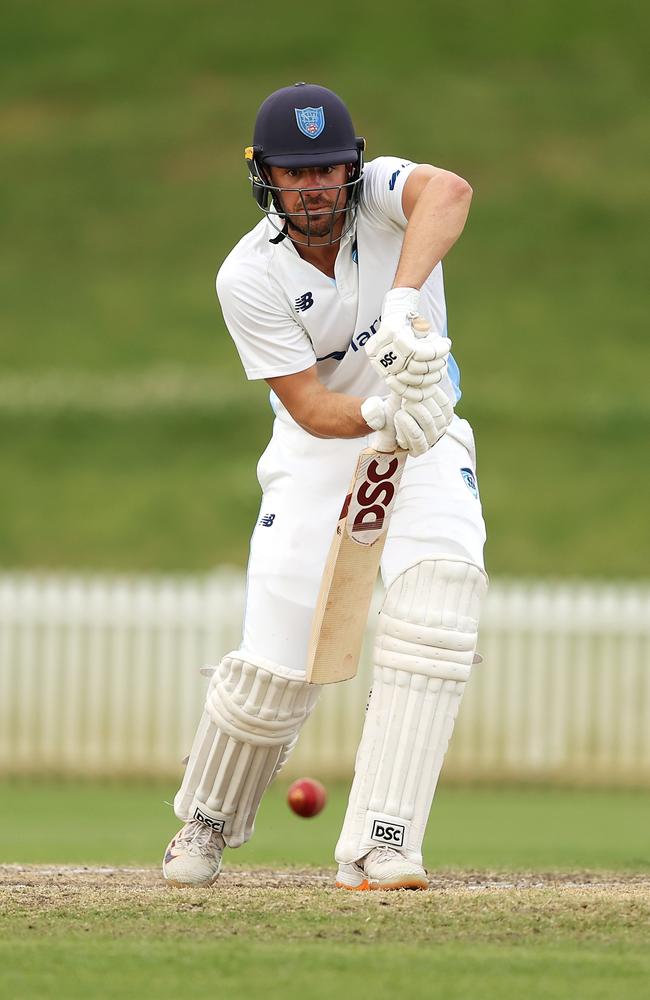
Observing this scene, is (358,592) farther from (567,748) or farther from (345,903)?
(567,748)

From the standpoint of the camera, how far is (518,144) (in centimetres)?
2495

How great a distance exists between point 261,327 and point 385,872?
4.62 feet

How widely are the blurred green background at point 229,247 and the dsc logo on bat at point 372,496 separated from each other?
369 inches

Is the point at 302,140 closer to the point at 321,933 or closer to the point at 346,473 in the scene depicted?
the point at 346,473

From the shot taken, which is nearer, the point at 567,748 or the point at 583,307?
the point at 567,748

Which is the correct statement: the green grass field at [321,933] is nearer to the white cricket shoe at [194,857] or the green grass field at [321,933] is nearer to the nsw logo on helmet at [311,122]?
the white cricket shoe at [194,857]

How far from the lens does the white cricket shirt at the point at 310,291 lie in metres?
4.41

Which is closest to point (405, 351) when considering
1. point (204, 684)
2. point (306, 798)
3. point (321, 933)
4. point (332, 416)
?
point (332, 416)

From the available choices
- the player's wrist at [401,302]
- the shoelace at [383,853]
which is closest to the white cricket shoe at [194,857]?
the shoelace at [383,853]

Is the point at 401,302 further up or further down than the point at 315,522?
further up

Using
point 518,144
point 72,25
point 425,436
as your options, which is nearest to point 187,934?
point 425,436

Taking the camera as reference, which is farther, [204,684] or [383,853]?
[204,684]

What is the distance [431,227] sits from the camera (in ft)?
13.9

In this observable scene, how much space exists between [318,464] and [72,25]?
26.8 m
